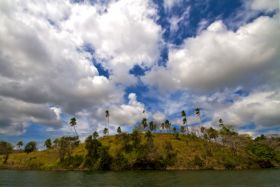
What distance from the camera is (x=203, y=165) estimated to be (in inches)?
7766

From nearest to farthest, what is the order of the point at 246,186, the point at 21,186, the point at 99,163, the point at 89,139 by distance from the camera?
1. the point at 246,186
2. the point at 21,186
3. the point at 99,163
4. the point at 89,139

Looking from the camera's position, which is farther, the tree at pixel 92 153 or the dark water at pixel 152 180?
the tree at pixel 92 153

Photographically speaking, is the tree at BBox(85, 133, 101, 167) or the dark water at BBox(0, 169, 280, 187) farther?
the tree at BBox(85, 133, 101, 167)

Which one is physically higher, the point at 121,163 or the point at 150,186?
the point at 121,163

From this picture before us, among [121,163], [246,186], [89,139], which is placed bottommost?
[246,186]

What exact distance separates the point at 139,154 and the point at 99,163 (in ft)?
100

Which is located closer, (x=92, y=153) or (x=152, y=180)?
(x=152, y=180)

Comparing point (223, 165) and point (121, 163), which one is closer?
point (121, 163)

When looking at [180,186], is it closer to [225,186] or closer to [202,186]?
[202,186]

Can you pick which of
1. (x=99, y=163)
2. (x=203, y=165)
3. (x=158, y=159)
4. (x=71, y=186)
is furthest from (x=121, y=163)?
(x=71, y=186)

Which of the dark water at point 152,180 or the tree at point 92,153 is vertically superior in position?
the tree at point 92,153

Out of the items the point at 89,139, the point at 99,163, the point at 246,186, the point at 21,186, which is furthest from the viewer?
the point at 89,139

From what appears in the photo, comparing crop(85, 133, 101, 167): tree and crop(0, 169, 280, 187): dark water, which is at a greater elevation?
crop(85, 133, 101, 167): tree

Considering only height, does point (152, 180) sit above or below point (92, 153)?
below
